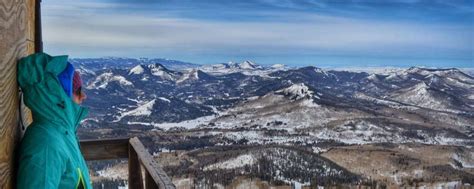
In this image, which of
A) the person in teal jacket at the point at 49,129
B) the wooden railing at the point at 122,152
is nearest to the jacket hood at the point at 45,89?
the person in teal jacket at the point at 49,129

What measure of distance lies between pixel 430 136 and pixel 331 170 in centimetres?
8445

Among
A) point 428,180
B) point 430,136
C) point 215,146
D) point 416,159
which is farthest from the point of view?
point 430,136

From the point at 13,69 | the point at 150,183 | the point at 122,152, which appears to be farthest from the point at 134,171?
the point at 13,69

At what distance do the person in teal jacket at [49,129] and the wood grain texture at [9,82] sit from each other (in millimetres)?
63

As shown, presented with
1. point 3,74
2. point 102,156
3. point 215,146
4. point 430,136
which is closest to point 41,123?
point 3,74

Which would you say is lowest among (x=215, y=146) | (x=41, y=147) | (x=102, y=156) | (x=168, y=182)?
(x=215, y=146)

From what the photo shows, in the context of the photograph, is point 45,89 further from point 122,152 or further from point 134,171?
point 122,152

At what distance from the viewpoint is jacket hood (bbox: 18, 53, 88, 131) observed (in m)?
2.57

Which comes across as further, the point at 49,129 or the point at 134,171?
the point at 134,171

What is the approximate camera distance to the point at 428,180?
11481 cm

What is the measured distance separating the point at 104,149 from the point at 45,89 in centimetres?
296

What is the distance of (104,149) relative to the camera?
17.8 feet

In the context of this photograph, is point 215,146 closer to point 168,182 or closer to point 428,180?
point 428,180

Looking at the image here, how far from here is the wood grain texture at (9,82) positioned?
7.91 feet
